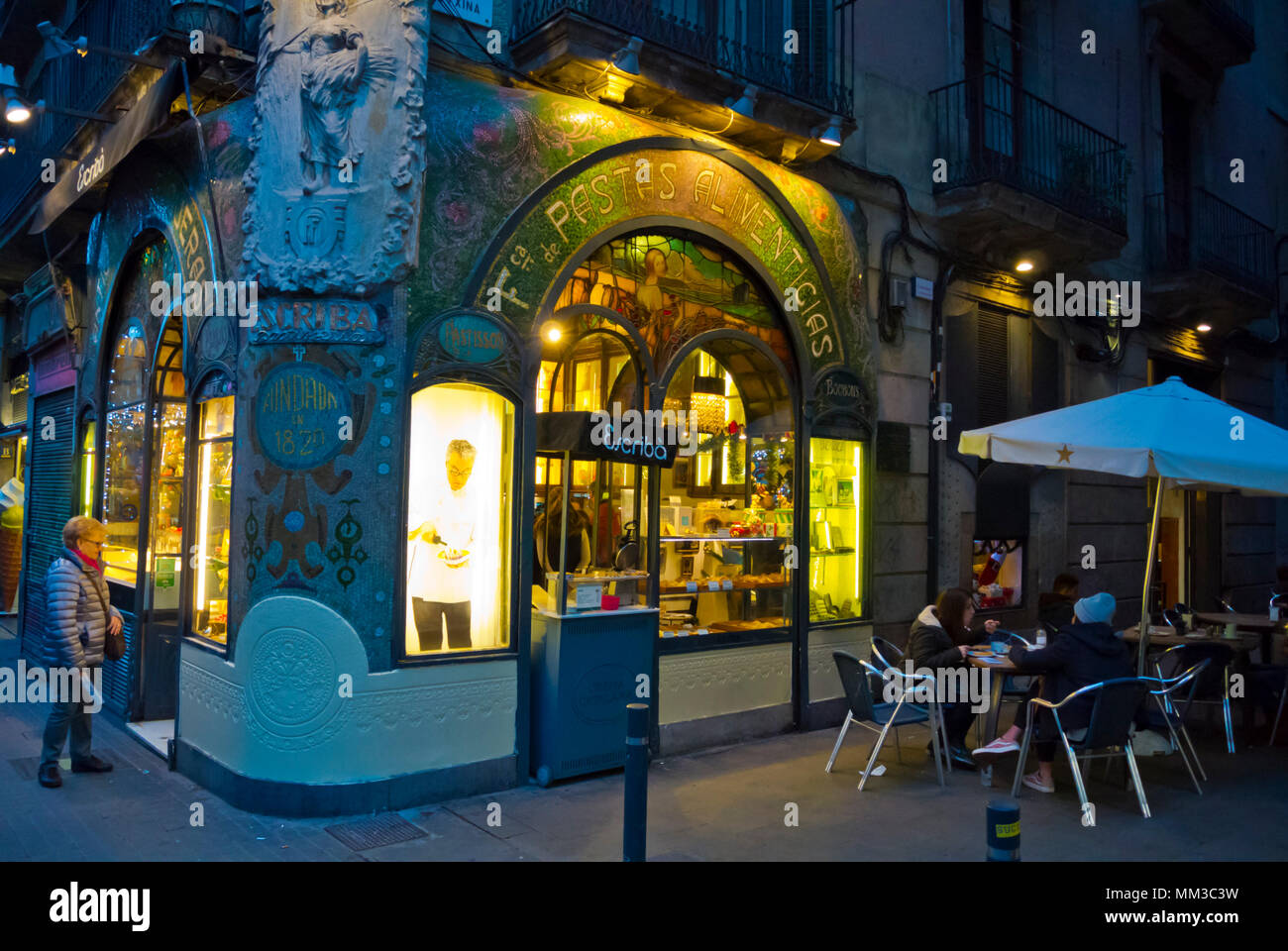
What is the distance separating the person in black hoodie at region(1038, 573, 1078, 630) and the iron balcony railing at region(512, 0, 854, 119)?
5060mm

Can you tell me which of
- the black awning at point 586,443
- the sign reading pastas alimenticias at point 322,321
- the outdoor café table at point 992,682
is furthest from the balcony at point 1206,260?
the sign reading pastas alimenticias at point 322,321

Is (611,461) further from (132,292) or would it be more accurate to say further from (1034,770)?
(132,292)

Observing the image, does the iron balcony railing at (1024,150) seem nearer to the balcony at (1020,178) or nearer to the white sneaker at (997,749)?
the balcony at (1020,178)

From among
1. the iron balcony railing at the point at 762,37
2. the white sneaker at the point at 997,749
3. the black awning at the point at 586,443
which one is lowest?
the white sneaker at the point at 997,749

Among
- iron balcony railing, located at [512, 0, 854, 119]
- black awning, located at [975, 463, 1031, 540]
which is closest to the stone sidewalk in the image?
black awning, located at [975, 463, 1031, 540]

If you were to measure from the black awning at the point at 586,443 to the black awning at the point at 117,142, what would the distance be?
136 inches

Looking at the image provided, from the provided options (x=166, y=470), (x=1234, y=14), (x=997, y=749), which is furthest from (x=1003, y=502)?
(x=1234, y=14)

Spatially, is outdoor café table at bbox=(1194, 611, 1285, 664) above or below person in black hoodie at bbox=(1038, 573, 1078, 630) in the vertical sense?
below

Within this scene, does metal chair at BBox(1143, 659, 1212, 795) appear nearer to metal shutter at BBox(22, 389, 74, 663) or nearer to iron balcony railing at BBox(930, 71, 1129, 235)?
iron balcony railing at BBox(930, 71, 1129, 235)

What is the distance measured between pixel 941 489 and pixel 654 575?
4.12 m

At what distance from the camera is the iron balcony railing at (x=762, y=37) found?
7.55 m

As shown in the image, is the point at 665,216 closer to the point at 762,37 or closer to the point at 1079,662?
the point at 762,37

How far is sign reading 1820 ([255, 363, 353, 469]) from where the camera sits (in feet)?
20.8

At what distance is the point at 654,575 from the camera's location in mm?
7945
